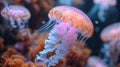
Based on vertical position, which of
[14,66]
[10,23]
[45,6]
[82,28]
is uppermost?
[45,6]

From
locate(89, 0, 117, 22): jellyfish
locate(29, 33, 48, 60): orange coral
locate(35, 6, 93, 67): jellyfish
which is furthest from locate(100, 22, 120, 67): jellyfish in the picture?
locate(29, 33, 48, 60): orange coral

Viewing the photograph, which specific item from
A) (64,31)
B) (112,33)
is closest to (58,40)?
(64,31)

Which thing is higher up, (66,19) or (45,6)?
(45,6)

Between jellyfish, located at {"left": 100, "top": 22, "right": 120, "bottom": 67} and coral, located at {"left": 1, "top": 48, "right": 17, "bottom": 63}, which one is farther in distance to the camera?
jellyfish, located at {"left": 100, "top": 22, "right": 120, "bottom": 67}

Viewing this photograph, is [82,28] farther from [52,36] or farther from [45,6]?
[45,6]

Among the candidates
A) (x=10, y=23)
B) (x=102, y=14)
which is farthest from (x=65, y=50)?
(x=102, y=14)

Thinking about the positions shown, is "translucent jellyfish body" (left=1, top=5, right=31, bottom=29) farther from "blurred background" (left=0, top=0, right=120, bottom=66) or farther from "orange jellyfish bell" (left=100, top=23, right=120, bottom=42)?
"orange jellyfish bell" (left=100, top=23, right=120, bottom=42)
